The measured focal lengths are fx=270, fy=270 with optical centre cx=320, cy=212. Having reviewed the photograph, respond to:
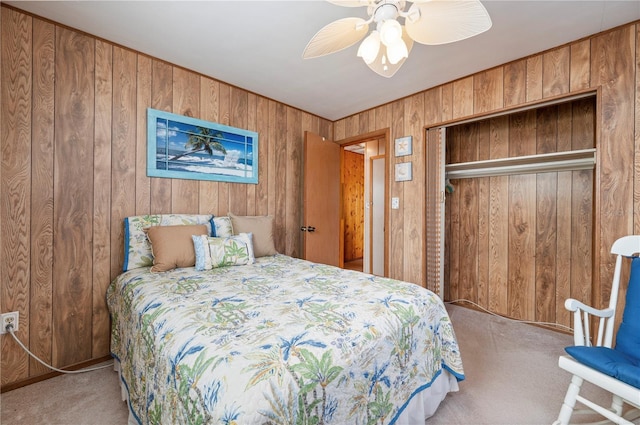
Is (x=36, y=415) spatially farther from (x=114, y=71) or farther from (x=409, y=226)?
(x=409, y=226)

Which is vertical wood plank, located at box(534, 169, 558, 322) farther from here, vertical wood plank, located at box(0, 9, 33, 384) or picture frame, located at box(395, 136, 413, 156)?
vertical wood plank, located at box(0, 9, 33, 384)

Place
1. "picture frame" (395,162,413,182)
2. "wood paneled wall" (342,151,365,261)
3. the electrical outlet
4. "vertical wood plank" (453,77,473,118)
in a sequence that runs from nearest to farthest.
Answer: the electrical outlet < "vertical wood plank" (453,77,473,118) < "picture frame" (395,162,413,182) < "wood paneled wall" (342,151,365,261)

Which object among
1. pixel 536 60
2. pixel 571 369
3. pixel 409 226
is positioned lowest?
pixel 571 369

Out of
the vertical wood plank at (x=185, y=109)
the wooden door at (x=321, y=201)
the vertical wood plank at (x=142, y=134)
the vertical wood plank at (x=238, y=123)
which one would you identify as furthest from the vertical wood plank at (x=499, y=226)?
the vertical wood plank at (x=142, y=134)

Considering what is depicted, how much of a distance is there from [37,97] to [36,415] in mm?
2009

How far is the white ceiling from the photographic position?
5.80ft

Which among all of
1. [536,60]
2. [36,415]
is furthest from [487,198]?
[36,415]

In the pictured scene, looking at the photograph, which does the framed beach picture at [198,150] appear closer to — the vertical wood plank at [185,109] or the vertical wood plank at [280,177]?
the vertical wood plank at [185,109]

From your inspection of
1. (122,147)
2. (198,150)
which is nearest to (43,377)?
(122,147)

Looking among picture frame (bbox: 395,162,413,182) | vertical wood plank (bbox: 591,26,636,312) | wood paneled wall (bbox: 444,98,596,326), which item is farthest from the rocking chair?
picture frame (bbox: 395,162,413,182)

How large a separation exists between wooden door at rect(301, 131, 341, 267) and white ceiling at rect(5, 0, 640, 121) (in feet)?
2.72

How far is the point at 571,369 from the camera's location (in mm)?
1288

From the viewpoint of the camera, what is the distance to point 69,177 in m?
1.98

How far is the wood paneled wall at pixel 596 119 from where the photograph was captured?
1.90 metres
